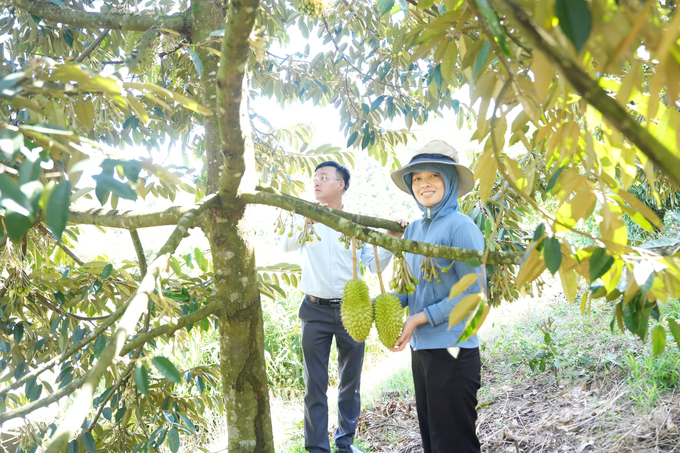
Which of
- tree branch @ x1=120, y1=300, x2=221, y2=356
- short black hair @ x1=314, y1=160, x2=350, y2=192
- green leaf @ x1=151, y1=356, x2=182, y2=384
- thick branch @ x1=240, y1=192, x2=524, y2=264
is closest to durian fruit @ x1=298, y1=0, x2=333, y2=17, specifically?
short black hair @ x1=314, y1=160, x2=350, y2=192

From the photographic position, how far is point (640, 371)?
8.36ft

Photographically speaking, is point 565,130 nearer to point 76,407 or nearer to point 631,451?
point 76,407

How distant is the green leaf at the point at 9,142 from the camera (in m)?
0.48

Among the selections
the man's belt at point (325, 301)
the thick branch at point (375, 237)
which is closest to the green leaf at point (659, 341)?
the thick branch at point (375, 237)

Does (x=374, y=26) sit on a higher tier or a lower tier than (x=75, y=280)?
higher

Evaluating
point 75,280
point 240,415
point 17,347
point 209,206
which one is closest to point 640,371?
point 240,415

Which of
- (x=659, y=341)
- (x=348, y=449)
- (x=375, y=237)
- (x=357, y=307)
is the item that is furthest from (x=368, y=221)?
(x=348, y=449)

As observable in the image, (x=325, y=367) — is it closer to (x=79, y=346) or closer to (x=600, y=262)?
(x=79, y=346)

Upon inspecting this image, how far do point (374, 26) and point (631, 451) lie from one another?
2.47m

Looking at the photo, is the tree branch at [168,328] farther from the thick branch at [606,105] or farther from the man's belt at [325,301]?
the man's belt at [325,301]

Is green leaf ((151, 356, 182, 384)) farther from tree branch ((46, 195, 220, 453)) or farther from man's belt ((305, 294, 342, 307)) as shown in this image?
man's belt ((305, 294, 342, 307))

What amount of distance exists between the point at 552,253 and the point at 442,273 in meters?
1.33

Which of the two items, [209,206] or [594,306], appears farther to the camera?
[594,306]

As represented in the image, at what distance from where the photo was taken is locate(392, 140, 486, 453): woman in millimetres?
1791
